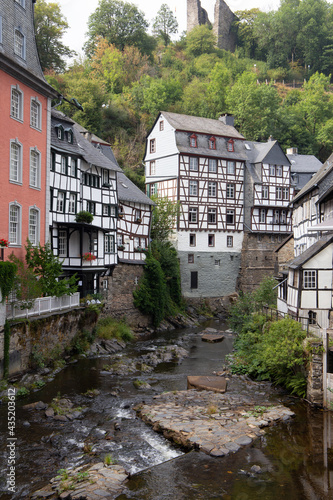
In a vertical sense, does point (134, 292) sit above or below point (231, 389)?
above

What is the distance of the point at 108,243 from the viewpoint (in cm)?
2978

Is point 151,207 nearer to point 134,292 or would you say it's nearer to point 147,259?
point 147,259

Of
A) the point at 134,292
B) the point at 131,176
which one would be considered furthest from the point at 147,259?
the point at 131,176

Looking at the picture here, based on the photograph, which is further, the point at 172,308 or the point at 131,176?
the point at 131,176

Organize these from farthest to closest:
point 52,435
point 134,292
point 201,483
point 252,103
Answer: point 252,103, point 134,292, point 52,435, point 201,483

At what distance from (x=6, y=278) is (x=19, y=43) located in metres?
11.6

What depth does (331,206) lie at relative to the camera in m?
21.8

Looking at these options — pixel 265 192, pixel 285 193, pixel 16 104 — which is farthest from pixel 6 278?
pixel 285 193

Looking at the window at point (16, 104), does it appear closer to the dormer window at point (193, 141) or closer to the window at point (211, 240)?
the dormer window at point (193, 141)

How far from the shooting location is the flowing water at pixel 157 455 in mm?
10688

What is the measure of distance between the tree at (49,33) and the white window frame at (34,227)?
33.5 meters

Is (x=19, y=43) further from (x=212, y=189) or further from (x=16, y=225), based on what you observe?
(x=212, y=189)

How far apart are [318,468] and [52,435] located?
285 inches

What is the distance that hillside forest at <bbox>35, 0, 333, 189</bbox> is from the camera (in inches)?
1896
